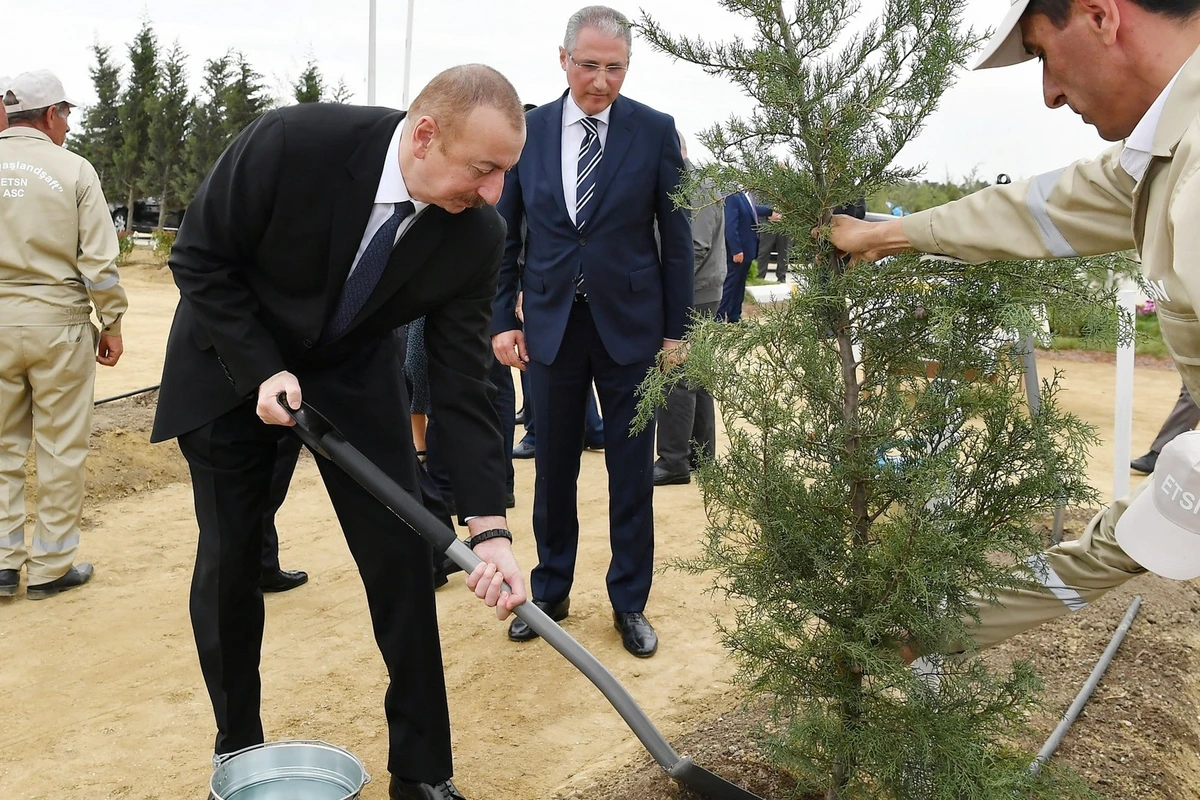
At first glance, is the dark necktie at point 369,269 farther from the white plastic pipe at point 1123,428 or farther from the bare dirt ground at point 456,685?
the white plastic pipe at point 1123,428

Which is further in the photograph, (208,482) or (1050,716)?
(1050,716)

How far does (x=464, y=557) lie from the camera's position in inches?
108

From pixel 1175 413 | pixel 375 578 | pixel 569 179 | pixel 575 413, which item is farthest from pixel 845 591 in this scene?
pixel 1175 413

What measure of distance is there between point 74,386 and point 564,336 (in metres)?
2.44

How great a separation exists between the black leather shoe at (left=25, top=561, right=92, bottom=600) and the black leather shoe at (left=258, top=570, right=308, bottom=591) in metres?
0.88

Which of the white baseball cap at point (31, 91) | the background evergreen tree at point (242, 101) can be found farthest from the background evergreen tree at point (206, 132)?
the white baseball cap at point (31, 91)

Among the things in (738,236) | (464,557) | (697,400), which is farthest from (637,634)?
(738,236)

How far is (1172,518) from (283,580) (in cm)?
410

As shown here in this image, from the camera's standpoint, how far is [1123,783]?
11.0ft

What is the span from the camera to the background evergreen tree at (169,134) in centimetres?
2895

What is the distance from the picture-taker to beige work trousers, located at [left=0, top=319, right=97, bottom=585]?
4.85 meters

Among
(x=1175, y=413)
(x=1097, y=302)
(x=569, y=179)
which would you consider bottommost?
(x=1175, y=413)

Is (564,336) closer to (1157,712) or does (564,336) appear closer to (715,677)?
(715,677)

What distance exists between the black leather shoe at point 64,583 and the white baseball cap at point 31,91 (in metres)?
2.16
